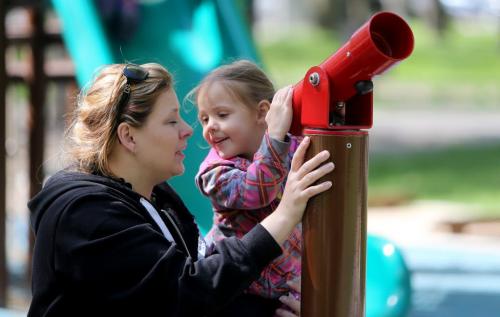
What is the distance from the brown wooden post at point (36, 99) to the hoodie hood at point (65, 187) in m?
3.40

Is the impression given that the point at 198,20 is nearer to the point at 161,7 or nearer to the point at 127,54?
the point at 161,7

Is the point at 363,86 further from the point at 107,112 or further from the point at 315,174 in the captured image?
the point at 107,112

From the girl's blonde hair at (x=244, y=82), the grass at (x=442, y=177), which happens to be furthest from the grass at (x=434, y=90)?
the girl's blonde hair at (x=244, y=82)

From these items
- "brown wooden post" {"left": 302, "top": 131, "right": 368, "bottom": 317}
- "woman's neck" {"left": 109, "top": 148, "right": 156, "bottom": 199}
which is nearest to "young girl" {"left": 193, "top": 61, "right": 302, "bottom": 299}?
"woman's neck" {"left": 109, "top": 148, "right": 156, "bottom": 199}

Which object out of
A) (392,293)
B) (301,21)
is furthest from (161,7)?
(301,21)

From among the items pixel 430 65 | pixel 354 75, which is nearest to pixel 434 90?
pixel 430 65

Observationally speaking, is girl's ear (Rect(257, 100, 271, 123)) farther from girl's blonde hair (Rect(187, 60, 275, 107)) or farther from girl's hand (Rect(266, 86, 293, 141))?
girl's hand (Rect(266, 86, 293, 141))

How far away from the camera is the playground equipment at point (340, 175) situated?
5.95 ft

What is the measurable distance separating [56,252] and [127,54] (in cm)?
309

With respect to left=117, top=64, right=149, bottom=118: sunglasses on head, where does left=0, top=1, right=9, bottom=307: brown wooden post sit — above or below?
above

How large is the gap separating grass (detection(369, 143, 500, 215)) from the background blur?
0.08ft

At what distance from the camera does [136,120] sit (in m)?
2.05

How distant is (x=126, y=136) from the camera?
81.0 inches

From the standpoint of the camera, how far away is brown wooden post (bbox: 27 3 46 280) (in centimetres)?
539
